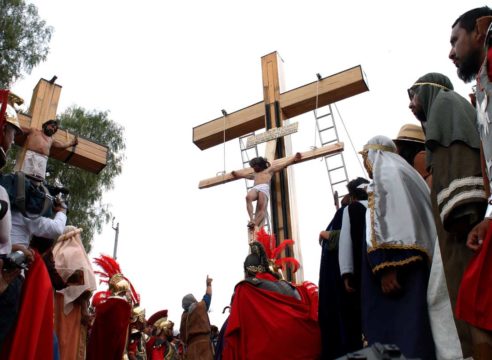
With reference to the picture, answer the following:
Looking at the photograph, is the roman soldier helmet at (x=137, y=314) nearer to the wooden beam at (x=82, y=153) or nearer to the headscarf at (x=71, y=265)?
the headscarf at (x=71, y=265)

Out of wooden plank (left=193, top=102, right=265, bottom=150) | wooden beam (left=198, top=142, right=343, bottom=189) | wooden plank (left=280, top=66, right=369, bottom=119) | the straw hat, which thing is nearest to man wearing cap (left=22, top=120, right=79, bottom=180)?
wooden beam (left=198, top=142, right=343, bottom=189)

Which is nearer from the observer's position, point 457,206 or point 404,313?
point 457,206

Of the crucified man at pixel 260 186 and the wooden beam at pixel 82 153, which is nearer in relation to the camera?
the wooden beam at pixel 82 153

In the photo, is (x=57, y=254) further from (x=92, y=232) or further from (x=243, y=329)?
(x=92, y=232)

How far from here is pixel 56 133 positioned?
6.83 metres

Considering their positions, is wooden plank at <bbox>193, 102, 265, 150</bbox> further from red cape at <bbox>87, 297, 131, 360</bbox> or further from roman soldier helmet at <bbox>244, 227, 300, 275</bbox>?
red cape at <bbox>87, 297, 131, 360</bbox>

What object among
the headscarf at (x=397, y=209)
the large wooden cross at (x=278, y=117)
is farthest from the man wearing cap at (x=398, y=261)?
the large wooden cross at (x=278, y=117)

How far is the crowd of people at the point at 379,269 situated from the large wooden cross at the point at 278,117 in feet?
8.08

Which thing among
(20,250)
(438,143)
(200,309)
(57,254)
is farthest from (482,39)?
(200,309)

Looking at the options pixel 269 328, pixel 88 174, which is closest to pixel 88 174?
pixel 88 174

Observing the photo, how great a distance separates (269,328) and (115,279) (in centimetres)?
186

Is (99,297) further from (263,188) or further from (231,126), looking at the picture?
(231,126)

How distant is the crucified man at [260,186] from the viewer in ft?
23.8

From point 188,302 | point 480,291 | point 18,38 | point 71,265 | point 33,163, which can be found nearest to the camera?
point 480,291
